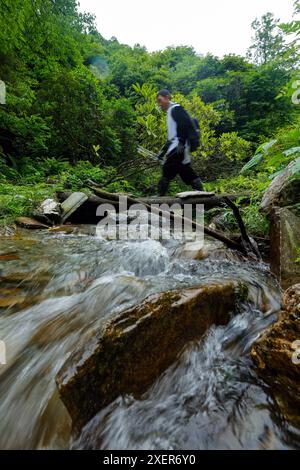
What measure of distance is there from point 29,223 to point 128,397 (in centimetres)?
376

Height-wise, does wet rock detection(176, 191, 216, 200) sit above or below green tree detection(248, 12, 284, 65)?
below

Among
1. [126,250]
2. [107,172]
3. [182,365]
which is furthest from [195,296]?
[107,172]

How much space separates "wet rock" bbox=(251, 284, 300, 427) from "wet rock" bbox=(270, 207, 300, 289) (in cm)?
90

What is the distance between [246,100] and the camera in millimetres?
13195

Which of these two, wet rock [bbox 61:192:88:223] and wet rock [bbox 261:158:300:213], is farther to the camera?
wet rock [bbox 61:192:88:223]

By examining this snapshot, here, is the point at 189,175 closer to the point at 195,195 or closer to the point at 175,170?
the point at 175,170

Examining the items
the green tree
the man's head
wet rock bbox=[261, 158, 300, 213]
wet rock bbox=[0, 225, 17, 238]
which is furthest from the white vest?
the green tree

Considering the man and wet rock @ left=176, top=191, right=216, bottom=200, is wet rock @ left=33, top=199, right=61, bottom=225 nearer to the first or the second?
the man

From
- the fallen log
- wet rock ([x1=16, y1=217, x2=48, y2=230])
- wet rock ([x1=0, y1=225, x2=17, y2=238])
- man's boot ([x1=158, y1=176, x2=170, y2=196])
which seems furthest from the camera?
man's boot ([x1=158, y1=176, x2=170, y2=196])

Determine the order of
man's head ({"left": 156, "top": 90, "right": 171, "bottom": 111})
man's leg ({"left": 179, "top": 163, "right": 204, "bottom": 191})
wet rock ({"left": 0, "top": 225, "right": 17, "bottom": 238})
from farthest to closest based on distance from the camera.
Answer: man's leg ({"left": 179, "top": 163, "right": 204, "bottom": 191}), man's head ({"left": 156, "top": 90, "right": 171, "bottom": 111}), wet rock ({"left": 0, "top": 225, "right": 17, "bottom": 238})

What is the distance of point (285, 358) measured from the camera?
1.25 m

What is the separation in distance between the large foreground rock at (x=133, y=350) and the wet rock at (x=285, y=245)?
3.24 feet

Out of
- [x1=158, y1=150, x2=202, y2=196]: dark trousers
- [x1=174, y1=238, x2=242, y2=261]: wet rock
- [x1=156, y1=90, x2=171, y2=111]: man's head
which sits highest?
[x1=156, y1=90, x2=171, y2=111]: man's head

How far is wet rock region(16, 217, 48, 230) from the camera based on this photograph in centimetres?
427
